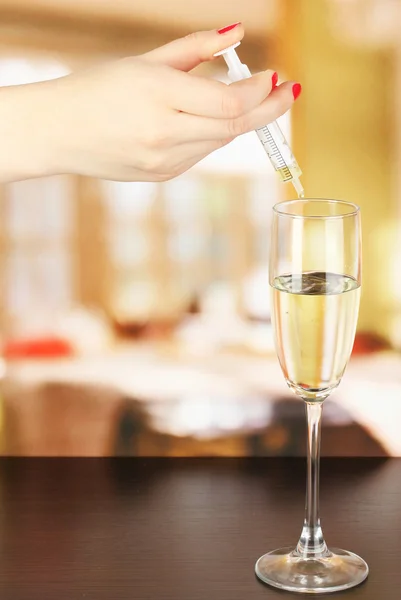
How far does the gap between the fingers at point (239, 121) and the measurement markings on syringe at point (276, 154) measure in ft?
0.15

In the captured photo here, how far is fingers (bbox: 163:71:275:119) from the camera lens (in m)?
0.95

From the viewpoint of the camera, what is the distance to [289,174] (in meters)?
1.12

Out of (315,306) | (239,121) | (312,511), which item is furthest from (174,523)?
(239,121)

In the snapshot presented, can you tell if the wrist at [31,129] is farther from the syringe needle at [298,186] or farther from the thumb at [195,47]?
the syringe needle at [298,186]

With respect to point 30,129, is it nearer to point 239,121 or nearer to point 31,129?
point 31,129

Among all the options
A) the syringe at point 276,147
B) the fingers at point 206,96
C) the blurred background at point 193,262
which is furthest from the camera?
the blurred background at point 193,262

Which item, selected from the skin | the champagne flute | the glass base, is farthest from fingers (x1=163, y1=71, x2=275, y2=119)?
the glass base

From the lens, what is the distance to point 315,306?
960 millimetres

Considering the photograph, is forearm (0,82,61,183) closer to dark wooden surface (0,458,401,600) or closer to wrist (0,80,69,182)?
wrist (0,80,69,182)

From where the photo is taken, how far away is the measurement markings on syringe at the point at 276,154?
1092 millimetres

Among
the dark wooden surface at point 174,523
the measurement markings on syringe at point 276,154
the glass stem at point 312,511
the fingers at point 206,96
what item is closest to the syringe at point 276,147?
the measurement markings on syringe at point 276,154

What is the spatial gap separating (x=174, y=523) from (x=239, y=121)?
435 mm

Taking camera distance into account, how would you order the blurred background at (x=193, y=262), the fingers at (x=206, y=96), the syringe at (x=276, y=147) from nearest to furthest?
the fingers at (x=206, y=96)
the syringe at (x=276, y=147)
the blurred background at (x=193, y=262)

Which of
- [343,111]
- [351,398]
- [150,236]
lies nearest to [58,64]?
[150,236]
